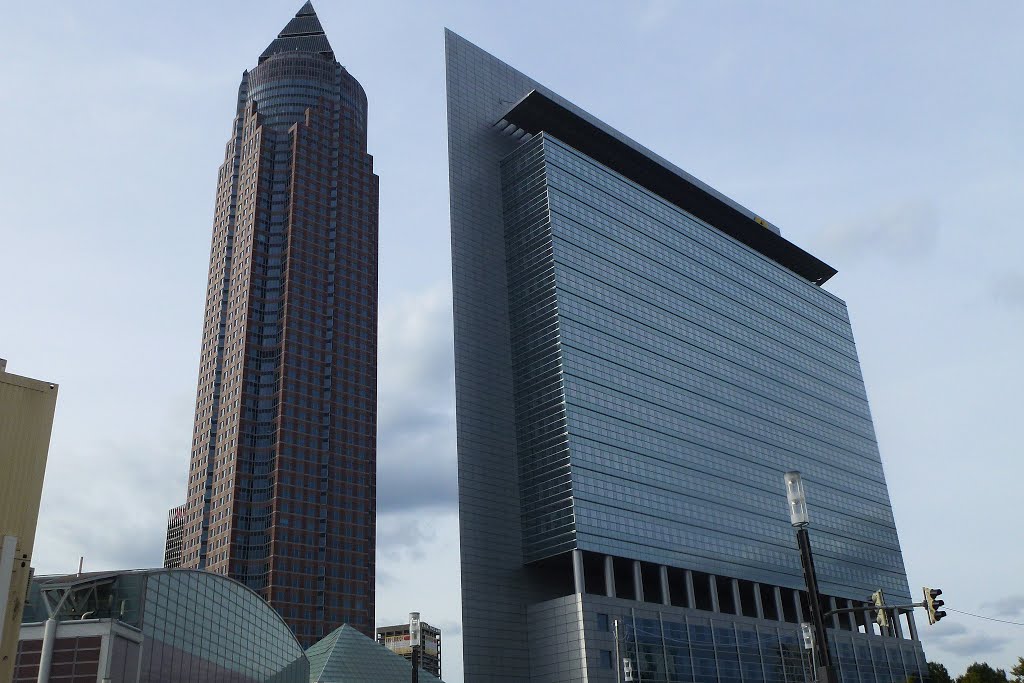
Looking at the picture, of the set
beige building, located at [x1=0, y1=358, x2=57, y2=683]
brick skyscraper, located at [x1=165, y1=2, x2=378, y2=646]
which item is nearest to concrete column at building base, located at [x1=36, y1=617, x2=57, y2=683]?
beige building, located at [x1=0, y1=358, x2=57, y2=683]

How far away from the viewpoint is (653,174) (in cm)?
16538

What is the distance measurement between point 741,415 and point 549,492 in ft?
162

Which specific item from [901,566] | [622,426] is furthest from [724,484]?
[901,566]

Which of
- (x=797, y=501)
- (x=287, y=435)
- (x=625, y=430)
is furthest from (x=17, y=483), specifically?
(x=287, y=435)

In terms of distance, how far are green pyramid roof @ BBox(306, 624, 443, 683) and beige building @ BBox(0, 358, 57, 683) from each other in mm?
68356

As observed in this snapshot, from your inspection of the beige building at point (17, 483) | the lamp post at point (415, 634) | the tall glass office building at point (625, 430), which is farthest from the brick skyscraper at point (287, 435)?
the beige building at point (17, 483)

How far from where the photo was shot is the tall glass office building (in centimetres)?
11638

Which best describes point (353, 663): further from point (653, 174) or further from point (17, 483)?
point (653, 174)

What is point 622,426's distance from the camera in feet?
417

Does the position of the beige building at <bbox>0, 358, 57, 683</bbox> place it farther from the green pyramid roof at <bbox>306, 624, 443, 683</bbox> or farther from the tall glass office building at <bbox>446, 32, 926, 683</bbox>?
the tall glass office building at <bbox>446, 32, 926, 683</bbox>

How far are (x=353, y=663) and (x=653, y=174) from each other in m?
104

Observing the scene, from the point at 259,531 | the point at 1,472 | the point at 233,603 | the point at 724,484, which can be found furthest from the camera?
the point at 259,531

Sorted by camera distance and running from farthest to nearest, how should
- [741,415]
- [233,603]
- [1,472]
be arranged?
1. [741,415]
2. [233,603]
3. [1,472]

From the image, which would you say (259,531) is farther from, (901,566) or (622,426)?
(901,566)
